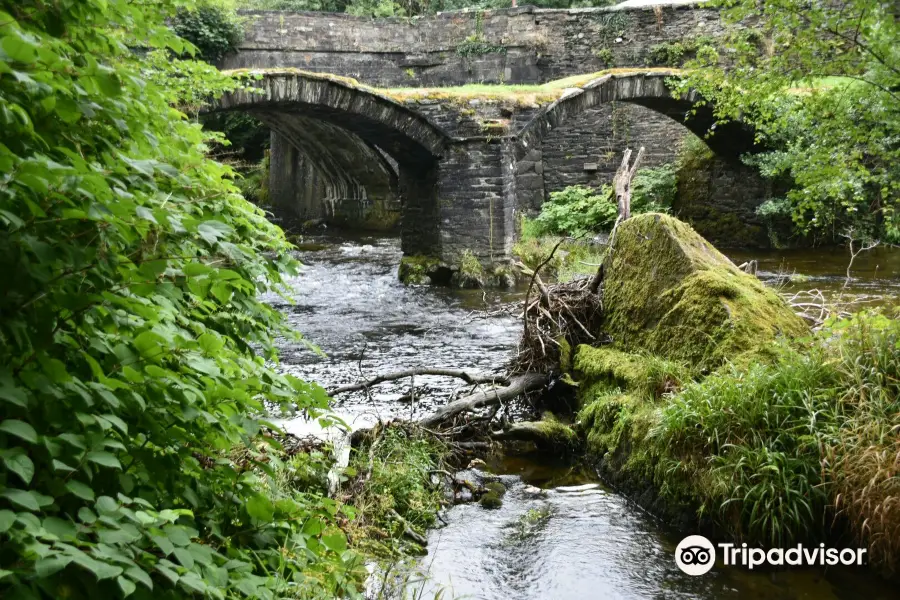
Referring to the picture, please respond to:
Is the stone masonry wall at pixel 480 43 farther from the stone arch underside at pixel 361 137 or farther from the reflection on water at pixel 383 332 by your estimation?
the reflection on water at pixel 383 332

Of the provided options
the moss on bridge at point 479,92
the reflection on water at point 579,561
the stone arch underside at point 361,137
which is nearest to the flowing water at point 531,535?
the reflection on water at point 579,561

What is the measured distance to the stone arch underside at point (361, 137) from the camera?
1237cm

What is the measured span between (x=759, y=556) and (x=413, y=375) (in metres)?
2.86

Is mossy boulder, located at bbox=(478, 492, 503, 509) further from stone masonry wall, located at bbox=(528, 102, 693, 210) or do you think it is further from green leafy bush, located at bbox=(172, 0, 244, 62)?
stone masonry wall, located at bbox=(528, 102, 693, 210)

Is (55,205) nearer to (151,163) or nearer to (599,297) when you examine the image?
(151,163)

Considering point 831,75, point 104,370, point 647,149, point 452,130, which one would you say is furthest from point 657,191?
point 104,370

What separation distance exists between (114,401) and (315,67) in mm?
18650

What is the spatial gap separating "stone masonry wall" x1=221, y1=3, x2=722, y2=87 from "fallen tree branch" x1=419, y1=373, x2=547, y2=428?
14.6 metres

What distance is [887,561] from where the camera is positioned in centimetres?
365

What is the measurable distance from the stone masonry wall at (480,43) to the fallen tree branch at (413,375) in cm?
1452

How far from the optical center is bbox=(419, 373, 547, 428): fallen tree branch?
5.61m

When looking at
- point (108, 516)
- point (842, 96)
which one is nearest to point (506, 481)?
point (842, 96)

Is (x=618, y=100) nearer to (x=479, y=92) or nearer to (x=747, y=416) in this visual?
(x=479, y=92)

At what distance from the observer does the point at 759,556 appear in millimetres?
3898
